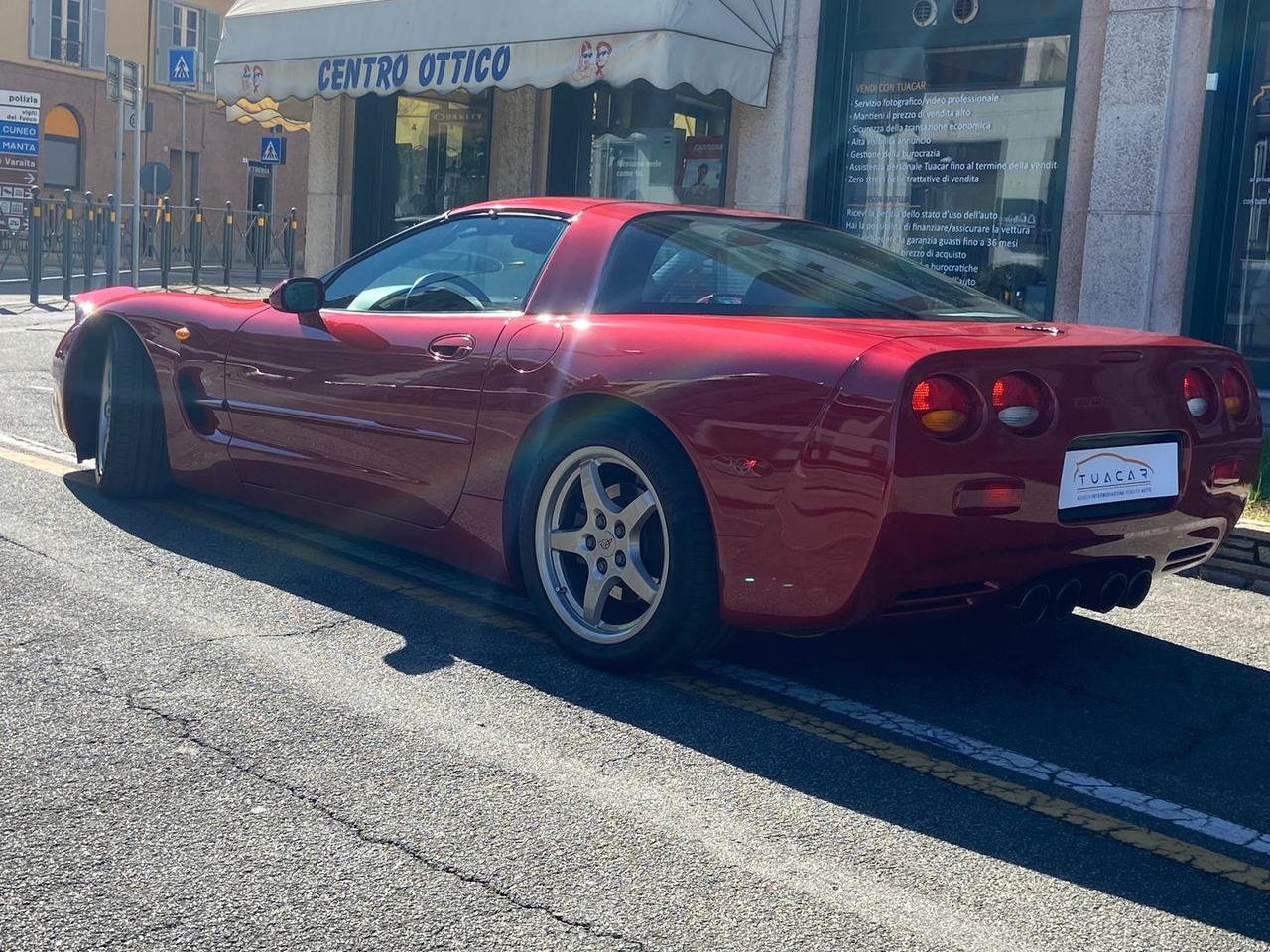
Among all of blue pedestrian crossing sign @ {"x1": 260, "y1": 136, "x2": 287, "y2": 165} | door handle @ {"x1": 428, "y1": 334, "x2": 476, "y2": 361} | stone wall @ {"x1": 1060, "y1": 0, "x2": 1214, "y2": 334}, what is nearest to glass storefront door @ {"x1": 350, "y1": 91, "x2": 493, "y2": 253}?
stone wall @ {"x1": 1060, "y1": 0, "x2": 1214, "y2": 334}

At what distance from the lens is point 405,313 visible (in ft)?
15.9

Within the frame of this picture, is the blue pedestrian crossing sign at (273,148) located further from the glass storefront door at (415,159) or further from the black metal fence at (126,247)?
the glass storefront door at (415,159)

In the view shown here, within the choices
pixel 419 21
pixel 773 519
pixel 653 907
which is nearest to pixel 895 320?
pixel 773 519

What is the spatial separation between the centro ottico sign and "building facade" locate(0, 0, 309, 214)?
24098 millimetres

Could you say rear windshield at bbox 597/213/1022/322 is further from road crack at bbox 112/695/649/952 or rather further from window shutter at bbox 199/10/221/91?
window shutter at bbox 199/10/221/91

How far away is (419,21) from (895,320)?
28.6 feet

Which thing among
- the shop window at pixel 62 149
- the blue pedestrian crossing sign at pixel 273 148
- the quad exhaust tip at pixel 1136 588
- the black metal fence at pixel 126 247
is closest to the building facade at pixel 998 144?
the quad exhaust tip at pixel 1136 588

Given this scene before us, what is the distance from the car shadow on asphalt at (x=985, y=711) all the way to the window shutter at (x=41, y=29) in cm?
3340

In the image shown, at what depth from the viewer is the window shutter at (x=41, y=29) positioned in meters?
34.8

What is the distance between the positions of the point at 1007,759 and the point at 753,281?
1531mm

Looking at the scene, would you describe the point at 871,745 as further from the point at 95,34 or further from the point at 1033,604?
the point at 95,34

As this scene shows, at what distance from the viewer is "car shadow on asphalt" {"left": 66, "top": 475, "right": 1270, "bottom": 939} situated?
2.99 metres

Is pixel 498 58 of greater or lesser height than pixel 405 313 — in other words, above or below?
above

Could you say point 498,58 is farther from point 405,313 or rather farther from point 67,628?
point 67,628
